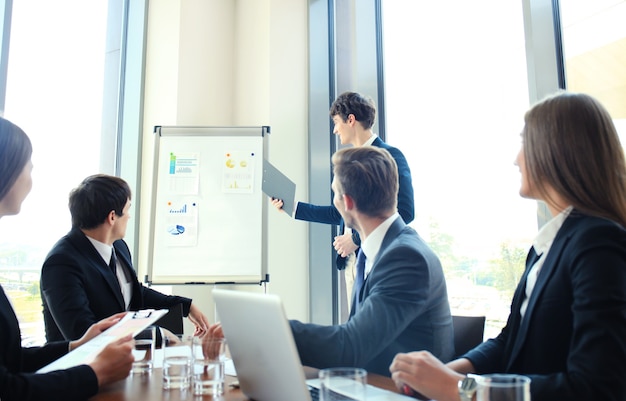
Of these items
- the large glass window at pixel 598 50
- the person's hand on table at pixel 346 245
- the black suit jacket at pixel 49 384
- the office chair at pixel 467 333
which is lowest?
the black suit jacket at pixel 49 384

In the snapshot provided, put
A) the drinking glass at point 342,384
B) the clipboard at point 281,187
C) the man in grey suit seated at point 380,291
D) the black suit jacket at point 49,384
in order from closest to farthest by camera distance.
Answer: the drinking glass at point 342,384
the black suit jacket at point 49,384
the man in grey suit seated at point 380,291
the clipboard at point 281,187

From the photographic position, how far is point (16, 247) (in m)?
3.30

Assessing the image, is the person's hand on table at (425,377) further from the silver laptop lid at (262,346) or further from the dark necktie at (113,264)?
the dark necktie at (113,264)

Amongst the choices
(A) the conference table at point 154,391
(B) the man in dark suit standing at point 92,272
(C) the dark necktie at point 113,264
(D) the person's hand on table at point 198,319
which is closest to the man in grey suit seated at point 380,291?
(A) the conference table at point 154,391

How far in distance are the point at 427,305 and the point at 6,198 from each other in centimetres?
130

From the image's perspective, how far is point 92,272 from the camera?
6.98 ft

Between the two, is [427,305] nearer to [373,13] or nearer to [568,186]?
[568,186]

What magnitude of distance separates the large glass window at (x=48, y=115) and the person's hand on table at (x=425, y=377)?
9.25 feet

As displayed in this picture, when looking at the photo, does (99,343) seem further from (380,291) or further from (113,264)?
(113,264)

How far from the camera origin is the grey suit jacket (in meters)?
1.25

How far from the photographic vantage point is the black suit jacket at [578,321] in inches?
39.6

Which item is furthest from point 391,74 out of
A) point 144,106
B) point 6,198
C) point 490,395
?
point 490,395

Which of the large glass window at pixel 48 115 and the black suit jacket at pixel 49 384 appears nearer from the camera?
the black suit jacket at pixel 49 384

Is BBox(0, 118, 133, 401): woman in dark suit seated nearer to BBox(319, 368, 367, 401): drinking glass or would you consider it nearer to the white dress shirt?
BBox(319, 368, 367, 401): drinking glass
